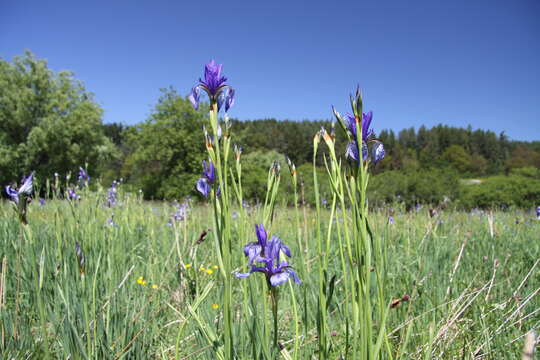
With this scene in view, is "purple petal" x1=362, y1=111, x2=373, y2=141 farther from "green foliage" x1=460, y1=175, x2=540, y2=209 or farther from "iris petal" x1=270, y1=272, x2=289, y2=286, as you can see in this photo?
"green foliage" x1=460, y1=175, x2=540, y2=209

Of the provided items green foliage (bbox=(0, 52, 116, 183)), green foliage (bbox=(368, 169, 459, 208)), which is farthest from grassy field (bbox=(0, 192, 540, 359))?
green foliage (bbox=(0, 52, 116, 183))

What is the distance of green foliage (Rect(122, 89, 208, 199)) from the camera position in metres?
27.8

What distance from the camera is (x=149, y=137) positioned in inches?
1143

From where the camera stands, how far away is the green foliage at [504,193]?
17297 millimetres

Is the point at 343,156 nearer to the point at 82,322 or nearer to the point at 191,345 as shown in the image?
the point at 191,345

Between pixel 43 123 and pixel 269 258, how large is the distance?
32.2 meters

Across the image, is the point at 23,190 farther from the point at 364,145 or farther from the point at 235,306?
the point at 235,306

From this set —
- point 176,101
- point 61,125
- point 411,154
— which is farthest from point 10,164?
point 411,154

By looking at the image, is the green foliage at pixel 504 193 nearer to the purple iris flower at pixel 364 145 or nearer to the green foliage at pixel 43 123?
the purple iris flower at pixel 364 145

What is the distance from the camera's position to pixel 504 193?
18.0 metres

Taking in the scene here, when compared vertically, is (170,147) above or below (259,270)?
above

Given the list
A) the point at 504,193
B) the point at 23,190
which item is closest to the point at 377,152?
the point at 23,190

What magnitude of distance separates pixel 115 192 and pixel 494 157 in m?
93.0

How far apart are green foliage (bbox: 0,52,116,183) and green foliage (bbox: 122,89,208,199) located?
153 inches
